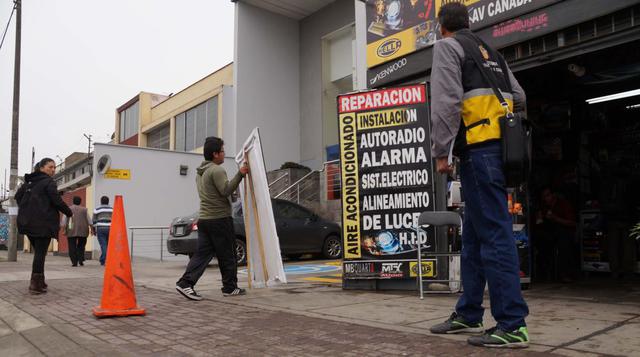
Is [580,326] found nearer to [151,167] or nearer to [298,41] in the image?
[151,167]

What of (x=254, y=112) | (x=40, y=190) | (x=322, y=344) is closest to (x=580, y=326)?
(x=322, y=344)

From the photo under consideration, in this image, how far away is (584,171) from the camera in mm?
8844

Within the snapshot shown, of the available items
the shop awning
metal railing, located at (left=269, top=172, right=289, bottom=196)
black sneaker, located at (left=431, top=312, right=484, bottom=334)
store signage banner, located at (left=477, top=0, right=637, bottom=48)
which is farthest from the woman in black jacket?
the shop awning

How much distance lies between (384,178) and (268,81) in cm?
1784

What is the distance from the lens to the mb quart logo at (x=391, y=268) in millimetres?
6113

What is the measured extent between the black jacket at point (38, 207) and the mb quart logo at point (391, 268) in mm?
4281

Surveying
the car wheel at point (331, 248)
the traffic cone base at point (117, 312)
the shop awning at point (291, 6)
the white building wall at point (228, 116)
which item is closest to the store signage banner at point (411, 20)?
the traffic cone base at point (117, 312)

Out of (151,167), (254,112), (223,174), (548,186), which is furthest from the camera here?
(254,112)

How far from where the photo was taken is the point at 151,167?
17.6m

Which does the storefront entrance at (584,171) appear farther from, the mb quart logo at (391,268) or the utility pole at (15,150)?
the utility pole at (15,150)

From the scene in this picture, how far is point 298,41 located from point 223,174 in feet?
64.4

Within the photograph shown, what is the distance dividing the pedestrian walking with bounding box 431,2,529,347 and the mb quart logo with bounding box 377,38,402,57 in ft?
14.0

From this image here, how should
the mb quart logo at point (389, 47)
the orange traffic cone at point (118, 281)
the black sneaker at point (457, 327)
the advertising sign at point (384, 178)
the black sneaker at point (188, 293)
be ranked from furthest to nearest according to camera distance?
the mb quart logo at point (389, 47) < the advertising sign at point (384, 178) < the black sneaker at point (188, 293) < the orange traffic cone at point (118, 281) < the black sneaker at point (457, 327)

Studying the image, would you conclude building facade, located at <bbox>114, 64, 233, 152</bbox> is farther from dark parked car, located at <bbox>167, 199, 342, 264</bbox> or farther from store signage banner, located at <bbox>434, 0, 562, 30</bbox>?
store signage banner, located at <bbox>434, 0, 562, 30</bbox>
